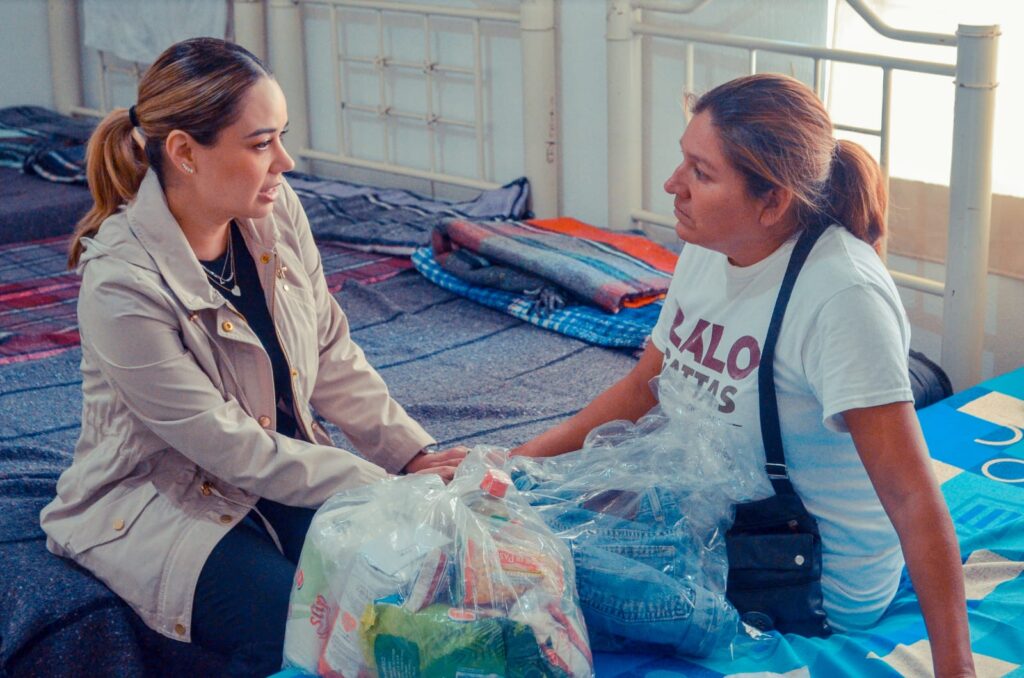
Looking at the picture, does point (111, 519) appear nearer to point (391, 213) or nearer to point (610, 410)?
point (610, 410)

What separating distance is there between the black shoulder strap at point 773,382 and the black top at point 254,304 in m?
0.64

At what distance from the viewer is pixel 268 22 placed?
3475 millimetres

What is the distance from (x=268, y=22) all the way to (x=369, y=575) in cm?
271

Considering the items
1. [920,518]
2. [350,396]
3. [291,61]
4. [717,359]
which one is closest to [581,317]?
[350,396]

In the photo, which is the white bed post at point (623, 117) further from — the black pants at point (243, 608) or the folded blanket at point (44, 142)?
the folded blanket at point (44, 142)

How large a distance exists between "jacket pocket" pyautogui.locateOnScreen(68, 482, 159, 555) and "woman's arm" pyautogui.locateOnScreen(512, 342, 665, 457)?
18.4 inches

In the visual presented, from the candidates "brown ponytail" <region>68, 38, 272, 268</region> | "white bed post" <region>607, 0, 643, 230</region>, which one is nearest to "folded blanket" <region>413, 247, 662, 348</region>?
"white bed post" <region>607, 0, 643, 230</region>

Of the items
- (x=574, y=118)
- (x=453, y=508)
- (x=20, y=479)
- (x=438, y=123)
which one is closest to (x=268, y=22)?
(x=438, y=123)

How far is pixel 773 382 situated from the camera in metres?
1.23

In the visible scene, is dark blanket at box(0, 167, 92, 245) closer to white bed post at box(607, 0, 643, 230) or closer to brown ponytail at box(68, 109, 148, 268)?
white bed post at box(607, 0, 643, 230)

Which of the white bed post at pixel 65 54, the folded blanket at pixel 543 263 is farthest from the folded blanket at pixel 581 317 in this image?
the white bed post at pixel 65 54

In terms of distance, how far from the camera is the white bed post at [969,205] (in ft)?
6.09

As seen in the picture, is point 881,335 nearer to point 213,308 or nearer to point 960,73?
point 213,308

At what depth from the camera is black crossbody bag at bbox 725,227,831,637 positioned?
1.21 meters
